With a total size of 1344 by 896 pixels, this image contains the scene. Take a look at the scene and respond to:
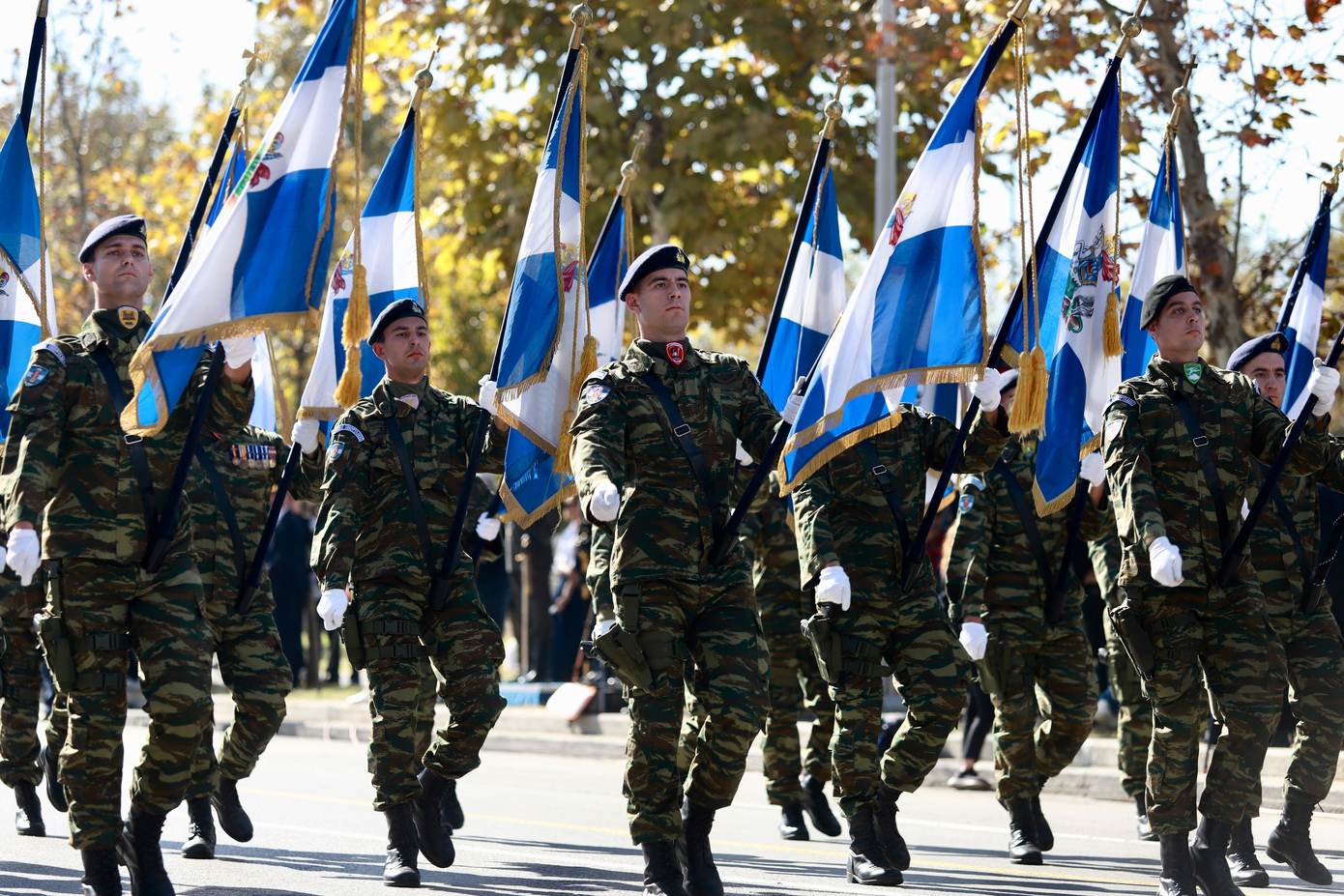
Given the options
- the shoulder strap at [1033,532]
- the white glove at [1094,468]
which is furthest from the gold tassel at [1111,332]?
the shoulder strap at [1033,532]

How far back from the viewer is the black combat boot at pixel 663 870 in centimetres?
623

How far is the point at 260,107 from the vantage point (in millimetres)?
26703

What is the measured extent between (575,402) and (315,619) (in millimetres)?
12876

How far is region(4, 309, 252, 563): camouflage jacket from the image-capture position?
605 centimetres

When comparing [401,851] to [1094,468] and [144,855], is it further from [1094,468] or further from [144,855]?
[1094,468]

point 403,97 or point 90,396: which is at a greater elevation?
point 403,97

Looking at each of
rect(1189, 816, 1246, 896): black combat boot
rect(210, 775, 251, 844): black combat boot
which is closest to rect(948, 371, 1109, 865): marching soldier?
rect(1189, 816, 1246, 896): black combat boot

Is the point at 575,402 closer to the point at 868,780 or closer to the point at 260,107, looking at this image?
the point at 868,780

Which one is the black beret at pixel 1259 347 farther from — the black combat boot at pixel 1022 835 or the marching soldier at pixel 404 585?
the marching soldier at pixel 404 585

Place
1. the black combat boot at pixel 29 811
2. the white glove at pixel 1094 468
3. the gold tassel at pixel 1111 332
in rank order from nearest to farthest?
the gold tassel at pixel 1111 332
the white glove at pixel 1094 468
the black combat boot at pixel 29 811

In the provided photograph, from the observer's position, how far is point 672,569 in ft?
20.8

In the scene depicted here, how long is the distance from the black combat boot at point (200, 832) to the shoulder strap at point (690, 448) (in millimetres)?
2954

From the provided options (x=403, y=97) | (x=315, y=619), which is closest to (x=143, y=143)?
(x=403, y=97)

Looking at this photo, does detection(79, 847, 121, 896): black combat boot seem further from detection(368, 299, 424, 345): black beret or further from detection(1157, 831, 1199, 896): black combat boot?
detection(1157, 831, 1199, 896): black combat boot
